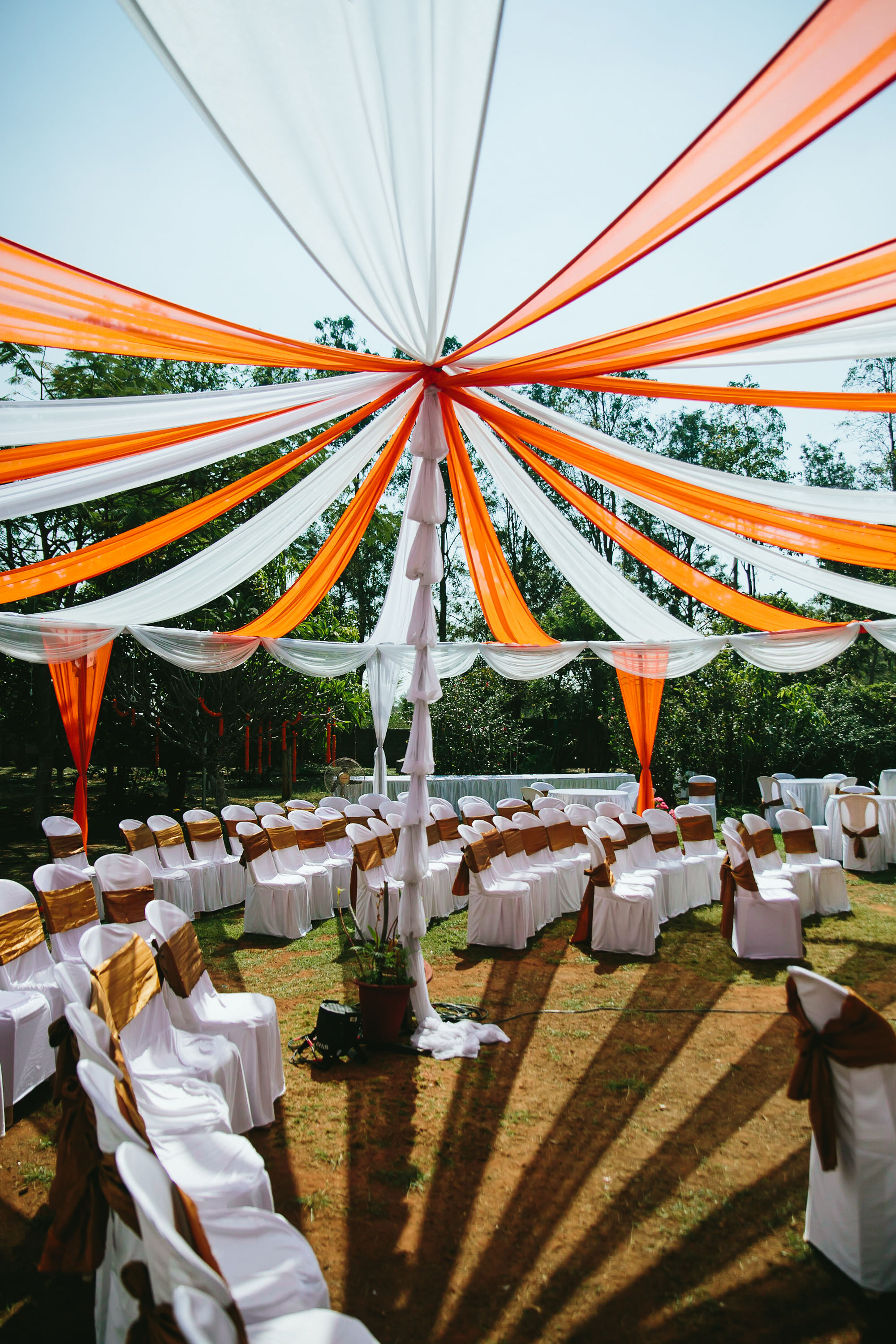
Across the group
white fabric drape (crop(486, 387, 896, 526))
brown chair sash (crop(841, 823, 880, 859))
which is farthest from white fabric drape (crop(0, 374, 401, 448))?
brown chair sash (crop(841, 823, 880, 859))

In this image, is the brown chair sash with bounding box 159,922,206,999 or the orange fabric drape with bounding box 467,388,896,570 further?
the orange fabric drape with bounding box 467,388,896,570

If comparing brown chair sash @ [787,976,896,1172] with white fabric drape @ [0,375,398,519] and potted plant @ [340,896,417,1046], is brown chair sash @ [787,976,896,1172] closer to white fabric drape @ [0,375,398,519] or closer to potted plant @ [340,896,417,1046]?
potted plant @ [340,896,417,1046]

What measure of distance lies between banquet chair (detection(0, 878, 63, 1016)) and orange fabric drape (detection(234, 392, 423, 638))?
3.51 metres

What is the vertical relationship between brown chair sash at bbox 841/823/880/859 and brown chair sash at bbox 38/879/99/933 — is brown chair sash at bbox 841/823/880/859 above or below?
below

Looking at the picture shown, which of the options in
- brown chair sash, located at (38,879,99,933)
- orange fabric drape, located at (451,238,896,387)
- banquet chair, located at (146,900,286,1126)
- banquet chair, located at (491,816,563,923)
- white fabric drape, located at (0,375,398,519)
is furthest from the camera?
banquet chair, located at (491,816,563,923)

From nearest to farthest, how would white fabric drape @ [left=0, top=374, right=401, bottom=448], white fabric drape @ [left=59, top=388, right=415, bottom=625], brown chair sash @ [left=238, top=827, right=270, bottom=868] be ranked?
white fabric drape @ [left=0, top=374, right=401, bottom=448], white fabric drape @ [left=59, top=388, right=415, bottom=625], brown chair sash @ [left=238, top=827, right=270, bottom=868]

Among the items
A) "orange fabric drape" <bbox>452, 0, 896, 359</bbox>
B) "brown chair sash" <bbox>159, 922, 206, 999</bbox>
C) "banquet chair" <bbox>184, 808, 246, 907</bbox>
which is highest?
"orange fabric drape" <bbox>452, 0, 896, 359</bbox>

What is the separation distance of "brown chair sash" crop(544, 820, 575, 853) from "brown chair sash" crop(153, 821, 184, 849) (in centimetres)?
360

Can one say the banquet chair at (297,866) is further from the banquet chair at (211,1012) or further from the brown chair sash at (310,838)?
the banquet chair at (211,1012)

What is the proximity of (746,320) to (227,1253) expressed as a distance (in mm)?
3581

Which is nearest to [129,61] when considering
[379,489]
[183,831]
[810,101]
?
[810,101]

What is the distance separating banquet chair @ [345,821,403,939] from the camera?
6633 millimetres

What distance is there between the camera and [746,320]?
310 cm

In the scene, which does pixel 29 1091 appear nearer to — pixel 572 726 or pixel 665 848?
pixel 665 848
